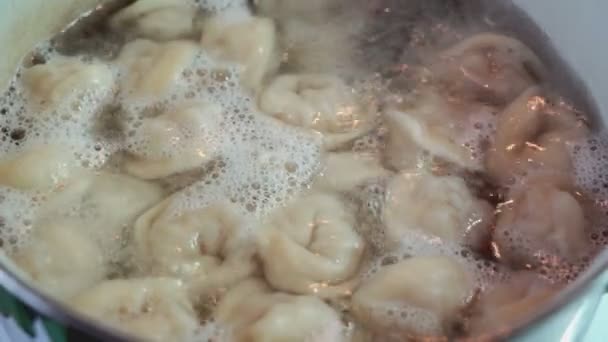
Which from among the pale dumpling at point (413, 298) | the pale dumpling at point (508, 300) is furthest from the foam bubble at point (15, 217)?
the pale dumpling at point (508, 300)

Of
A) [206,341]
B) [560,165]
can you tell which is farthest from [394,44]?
[206,341]

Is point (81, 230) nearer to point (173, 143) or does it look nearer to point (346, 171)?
point (173, 143)

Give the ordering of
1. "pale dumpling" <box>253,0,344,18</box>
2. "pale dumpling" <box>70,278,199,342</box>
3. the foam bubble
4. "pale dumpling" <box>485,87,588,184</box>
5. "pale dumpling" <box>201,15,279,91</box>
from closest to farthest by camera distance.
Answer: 1. "pale dumpling" <box>70,278,199,342</box>
2. the foam bubble
3. "pale dumpling" <box>485,87,588,184</box>
4. "pale dumpling" <box>201,15,279,91</box>
5. "pale dumpling" <box>253,0,344,18</box>

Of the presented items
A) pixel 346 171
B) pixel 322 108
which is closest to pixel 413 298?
pixel 346 171

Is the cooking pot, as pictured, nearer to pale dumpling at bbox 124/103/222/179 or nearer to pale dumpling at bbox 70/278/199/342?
pale dumpling at bbox 70/278/199/342

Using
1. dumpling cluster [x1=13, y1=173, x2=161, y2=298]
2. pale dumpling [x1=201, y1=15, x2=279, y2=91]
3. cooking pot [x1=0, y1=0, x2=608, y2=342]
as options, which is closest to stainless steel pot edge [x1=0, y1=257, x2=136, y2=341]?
cooking pot [x1=0, y1=0, x2=608, y2=342]
